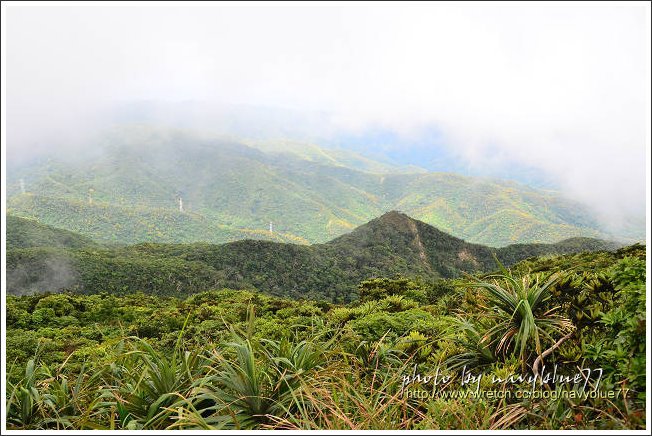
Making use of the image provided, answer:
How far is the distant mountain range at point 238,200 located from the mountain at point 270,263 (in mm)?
33266

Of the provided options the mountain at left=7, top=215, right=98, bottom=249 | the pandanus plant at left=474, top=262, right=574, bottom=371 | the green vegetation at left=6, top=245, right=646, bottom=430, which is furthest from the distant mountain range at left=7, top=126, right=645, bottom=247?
the pandanus plant at left=474, top=262, right=574, bottom=371

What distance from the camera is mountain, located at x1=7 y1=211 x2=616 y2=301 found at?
31562mm

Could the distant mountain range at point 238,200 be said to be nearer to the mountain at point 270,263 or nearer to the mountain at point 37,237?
the mountain at point 37,237

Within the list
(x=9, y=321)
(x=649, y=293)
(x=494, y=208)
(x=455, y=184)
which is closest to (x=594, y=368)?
(x=649, y=293)

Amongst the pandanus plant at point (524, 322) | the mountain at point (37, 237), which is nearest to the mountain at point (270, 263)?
the mountain at point (37, 237)

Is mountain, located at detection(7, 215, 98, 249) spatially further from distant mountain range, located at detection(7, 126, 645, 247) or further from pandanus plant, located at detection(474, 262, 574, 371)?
pandanus plant, located at detection(474, 262, 574, 371)

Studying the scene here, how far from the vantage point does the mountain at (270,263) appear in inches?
1243

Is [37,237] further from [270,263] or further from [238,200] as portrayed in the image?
[238,200]

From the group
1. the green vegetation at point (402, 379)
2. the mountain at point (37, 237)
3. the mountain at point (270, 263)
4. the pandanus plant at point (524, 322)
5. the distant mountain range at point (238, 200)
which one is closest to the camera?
the green vegetation at point (402, 379)

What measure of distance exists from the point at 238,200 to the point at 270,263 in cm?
8067

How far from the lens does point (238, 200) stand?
11588cm

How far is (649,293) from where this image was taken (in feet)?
8.42

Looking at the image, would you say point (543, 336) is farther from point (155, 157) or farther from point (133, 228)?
point (155, 157)

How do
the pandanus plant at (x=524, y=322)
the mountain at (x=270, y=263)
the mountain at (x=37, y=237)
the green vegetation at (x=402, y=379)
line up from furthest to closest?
the mountain at (x=37, y=237) → the mountain at (x=270, y=263) → the pandanus plant at (x=524, y=322) → the green vegetation at (x=402, y=379)
